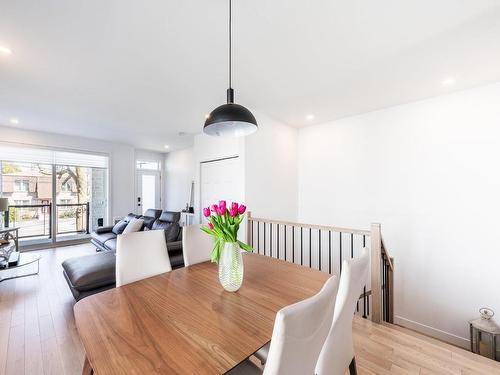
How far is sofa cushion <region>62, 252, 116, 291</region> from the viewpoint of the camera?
2426 mm

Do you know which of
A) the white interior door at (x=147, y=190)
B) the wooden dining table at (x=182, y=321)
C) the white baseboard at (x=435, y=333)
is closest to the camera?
the wooden dining table at (x=182, y=321)

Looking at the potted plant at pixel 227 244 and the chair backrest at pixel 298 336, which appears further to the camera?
the potted plant at pixel 227 244

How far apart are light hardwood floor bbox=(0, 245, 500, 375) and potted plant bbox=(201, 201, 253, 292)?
1207mm

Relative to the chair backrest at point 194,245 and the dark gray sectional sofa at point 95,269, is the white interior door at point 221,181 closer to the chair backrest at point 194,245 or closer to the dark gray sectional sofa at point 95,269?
the dark gray sectional sofa at point 95,269

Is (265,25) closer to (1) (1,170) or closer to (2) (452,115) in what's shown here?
(2) (452,115)

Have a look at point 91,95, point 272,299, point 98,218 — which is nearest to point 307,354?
point 272,299

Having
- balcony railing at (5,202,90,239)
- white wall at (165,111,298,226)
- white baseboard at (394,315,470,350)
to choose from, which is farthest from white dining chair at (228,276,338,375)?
balcony railing at (5,202,90,239)

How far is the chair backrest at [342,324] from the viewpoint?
1.04m

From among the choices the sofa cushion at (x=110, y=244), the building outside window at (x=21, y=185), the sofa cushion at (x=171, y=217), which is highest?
the building outside window at (x=21, y=185)

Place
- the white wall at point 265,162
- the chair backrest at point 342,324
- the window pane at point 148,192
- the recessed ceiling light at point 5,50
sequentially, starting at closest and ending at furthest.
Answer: the chair backrest at point 342,324 < the recessed ceiling light at point 5,50 < the white wall at point 265,162 < the window pane at point 148,192

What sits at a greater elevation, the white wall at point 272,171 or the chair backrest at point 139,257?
the white wall at point 272,171

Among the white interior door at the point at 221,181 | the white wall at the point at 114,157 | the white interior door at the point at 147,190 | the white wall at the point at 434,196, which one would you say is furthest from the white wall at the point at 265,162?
the white interior door at the point at 147,190

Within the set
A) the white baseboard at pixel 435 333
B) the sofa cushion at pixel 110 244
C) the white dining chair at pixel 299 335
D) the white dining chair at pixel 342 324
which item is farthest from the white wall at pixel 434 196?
the sofa cushion at pixel 110 244

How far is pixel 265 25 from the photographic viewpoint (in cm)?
182
